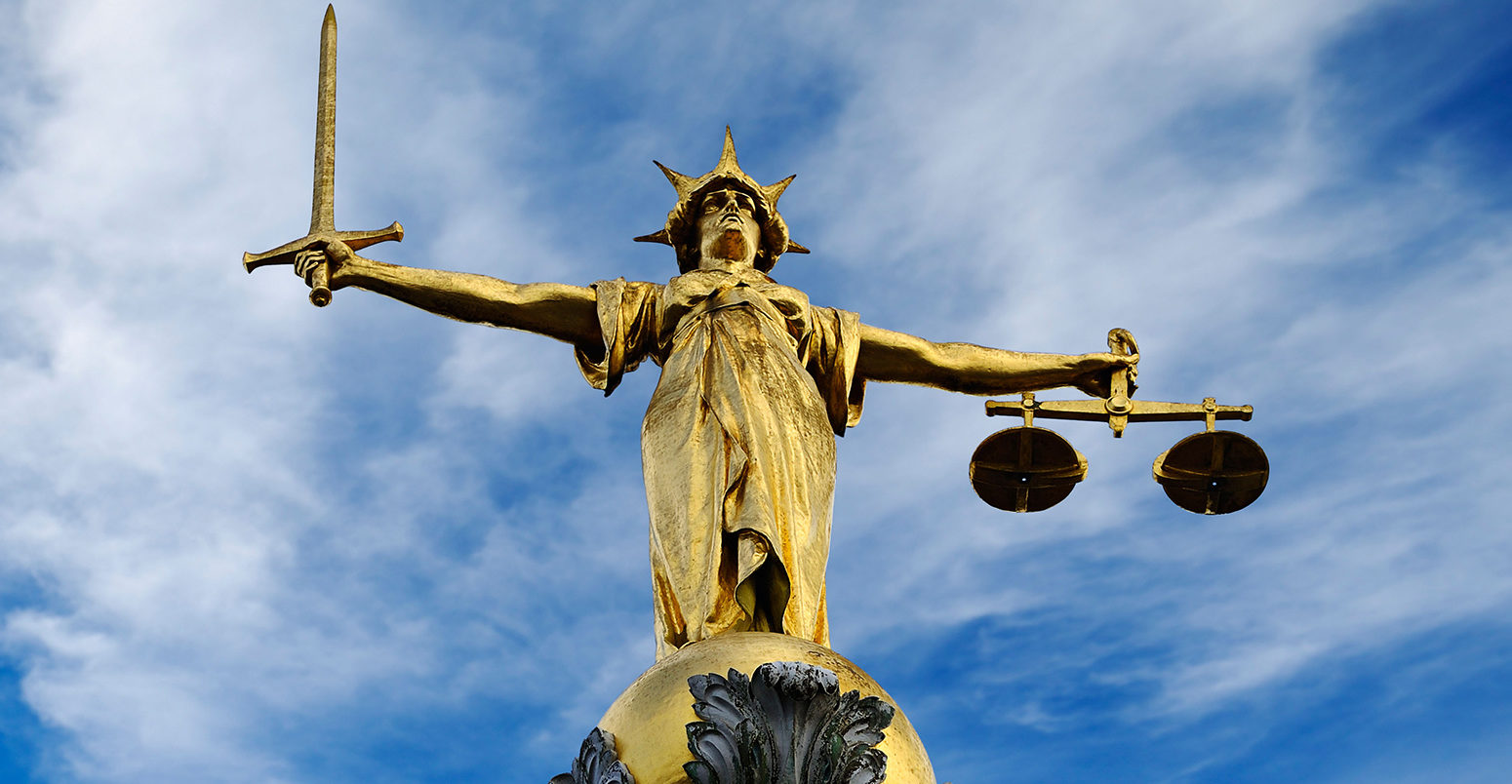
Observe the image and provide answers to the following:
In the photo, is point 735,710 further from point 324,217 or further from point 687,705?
point 324,217

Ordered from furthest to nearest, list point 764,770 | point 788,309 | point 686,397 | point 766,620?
point 788,309 → point 686,397 → point 766,620 → point 764,770

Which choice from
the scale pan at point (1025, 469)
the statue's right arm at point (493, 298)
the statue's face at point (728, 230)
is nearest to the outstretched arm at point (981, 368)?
the scale pan at point (1025, 469)

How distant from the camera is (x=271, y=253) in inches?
462

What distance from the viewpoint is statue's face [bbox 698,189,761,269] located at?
12242mm

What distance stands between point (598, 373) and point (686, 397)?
1.31 meters

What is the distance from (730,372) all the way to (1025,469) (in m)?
2.31

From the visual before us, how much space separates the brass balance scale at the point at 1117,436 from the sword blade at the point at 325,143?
3.81 m

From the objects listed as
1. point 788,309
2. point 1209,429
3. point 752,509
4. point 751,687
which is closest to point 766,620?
point 752,509

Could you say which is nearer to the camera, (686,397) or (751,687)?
(751,687)

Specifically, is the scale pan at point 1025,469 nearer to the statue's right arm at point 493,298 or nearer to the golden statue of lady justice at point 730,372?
the golden statue of lady justice at point 730,372

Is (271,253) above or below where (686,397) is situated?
above

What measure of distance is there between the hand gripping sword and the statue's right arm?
150 millimetres

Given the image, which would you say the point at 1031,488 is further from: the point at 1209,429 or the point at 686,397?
the point at 686,397

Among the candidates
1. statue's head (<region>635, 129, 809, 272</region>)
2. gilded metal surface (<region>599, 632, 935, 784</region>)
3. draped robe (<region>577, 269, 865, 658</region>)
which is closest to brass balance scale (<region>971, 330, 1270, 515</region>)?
draped robe (<region>577, 269, 865, 658</region>)
